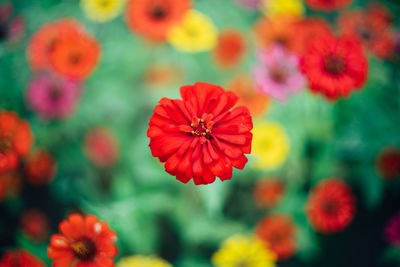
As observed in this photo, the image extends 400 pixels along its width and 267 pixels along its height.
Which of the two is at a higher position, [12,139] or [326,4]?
[326,4]

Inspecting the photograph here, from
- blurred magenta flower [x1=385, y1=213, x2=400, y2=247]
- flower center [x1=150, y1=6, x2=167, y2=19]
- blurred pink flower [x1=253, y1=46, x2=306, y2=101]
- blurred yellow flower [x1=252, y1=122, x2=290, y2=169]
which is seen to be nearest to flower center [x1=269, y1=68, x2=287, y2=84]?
blurred pink flower [x1=253, y1=46, x2=306, y2=101]

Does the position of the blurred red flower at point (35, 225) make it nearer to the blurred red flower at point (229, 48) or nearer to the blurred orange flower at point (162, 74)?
the blurred orange flower at point (162, 74)

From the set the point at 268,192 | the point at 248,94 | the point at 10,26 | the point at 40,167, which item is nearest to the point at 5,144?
the point at 40,167

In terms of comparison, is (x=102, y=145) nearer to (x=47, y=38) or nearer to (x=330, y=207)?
(x=47, y=38)

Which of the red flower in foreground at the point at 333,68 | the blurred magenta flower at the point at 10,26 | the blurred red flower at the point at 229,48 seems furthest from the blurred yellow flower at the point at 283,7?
the blurred magenta flower at the point at 10,26

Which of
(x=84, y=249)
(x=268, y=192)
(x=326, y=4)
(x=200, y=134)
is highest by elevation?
(x=326, y=4)

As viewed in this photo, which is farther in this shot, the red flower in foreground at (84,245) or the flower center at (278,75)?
the flower center at (278,75)

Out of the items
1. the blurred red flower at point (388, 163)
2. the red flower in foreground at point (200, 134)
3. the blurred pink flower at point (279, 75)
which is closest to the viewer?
the red flower in foreground at point (200, 134)

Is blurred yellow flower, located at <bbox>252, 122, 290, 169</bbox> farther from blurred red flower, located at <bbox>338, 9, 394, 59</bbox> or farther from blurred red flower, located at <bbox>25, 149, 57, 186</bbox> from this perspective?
blurred red flower, located at <bbox>25, 149, 57, 186</bbox>
